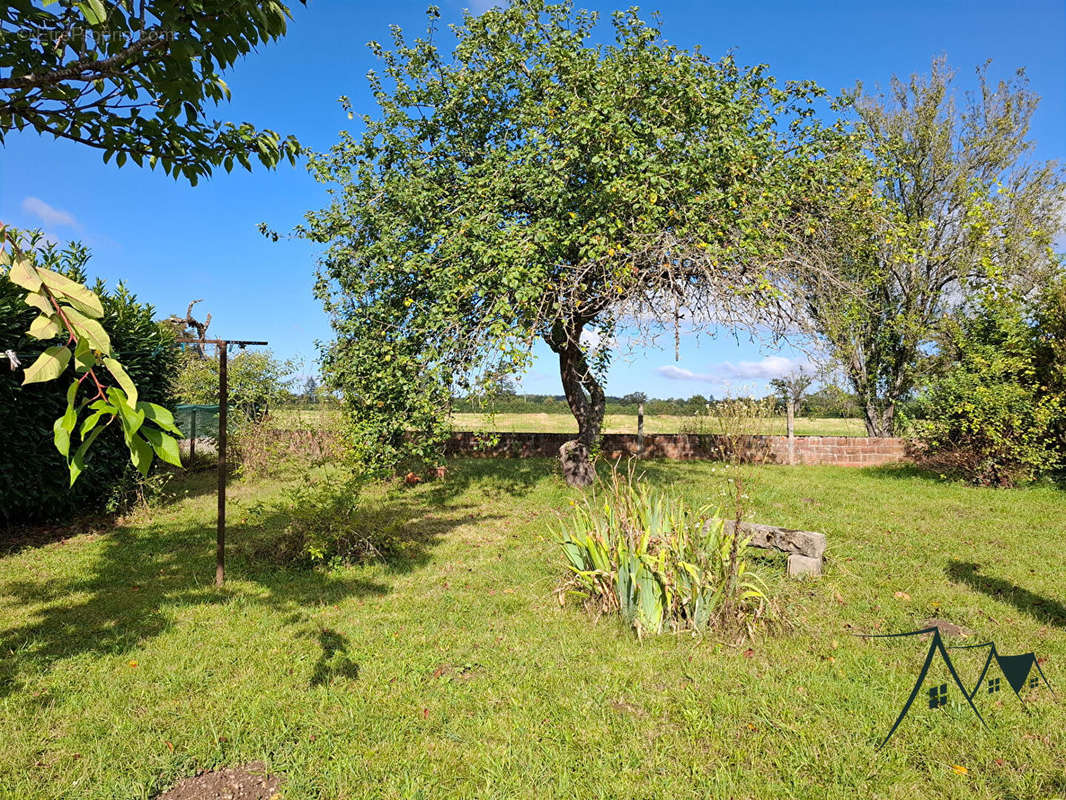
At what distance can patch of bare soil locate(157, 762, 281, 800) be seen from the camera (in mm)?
2631

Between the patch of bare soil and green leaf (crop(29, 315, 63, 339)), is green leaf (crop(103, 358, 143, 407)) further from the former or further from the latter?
the patch of bare soil

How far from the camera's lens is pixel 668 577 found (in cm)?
430

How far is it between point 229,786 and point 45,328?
8.68 ft

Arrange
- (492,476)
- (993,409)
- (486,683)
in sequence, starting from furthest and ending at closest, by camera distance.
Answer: (492,476) < (993,409) < (486,683)

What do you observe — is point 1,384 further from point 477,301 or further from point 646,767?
point 646,767

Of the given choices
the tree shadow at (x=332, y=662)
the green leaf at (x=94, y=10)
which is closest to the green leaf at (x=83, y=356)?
the green leaf at (x=94, y=10)

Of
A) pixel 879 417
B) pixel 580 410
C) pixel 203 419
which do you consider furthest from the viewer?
pixel 879 417

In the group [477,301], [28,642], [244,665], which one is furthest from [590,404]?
[28,642]

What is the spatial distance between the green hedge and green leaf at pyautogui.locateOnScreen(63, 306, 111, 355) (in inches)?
250

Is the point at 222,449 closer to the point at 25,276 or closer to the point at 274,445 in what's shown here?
the point at 25,276

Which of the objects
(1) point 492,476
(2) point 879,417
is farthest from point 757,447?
(1) point 492,476

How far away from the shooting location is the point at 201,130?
408cm

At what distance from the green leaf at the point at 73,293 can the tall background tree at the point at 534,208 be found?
556 cm

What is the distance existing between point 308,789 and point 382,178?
852 cm
